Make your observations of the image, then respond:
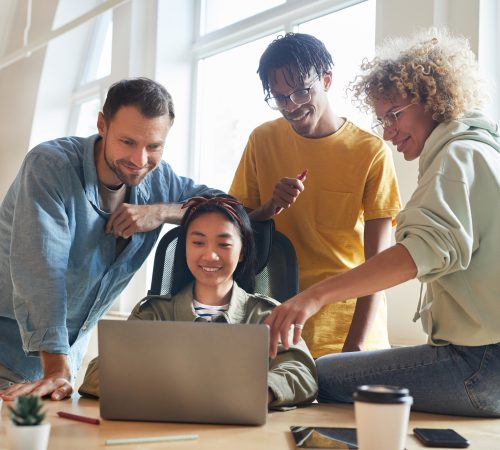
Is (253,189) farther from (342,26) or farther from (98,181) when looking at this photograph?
(342,26)

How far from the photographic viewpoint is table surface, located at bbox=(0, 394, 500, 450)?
1.29 m

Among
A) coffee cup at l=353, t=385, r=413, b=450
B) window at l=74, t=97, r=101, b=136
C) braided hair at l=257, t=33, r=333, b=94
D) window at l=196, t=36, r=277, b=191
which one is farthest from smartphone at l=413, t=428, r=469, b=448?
window at l=74, t=97, r=101, b=136

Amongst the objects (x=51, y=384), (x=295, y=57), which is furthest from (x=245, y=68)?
(x=51, y=384)

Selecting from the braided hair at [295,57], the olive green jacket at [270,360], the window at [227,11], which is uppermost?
the window at [227,11]

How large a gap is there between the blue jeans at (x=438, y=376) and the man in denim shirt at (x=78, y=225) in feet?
2.44

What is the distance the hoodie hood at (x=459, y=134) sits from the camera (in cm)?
173

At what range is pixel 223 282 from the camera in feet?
6.56

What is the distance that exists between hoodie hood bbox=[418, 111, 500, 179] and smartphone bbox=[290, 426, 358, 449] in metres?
0.69

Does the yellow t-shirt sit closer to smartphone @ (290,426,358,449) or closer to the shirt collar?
the shirt collar

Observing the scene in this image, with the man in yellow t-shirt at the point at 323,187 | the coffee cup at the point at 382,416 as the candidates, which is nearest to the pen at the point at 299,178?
the man in yellow t-shirt at the point at 323,187

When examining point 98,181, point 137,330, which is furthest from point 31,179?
point 137,330

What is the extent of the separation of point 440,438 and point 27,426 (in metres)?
0.73

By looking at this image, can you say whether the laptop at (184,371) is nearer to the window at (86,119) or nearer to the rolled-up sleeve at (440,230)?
the rolled-up sleeve at (440,230)

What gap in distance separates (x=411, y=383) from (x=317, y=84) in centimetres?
101
